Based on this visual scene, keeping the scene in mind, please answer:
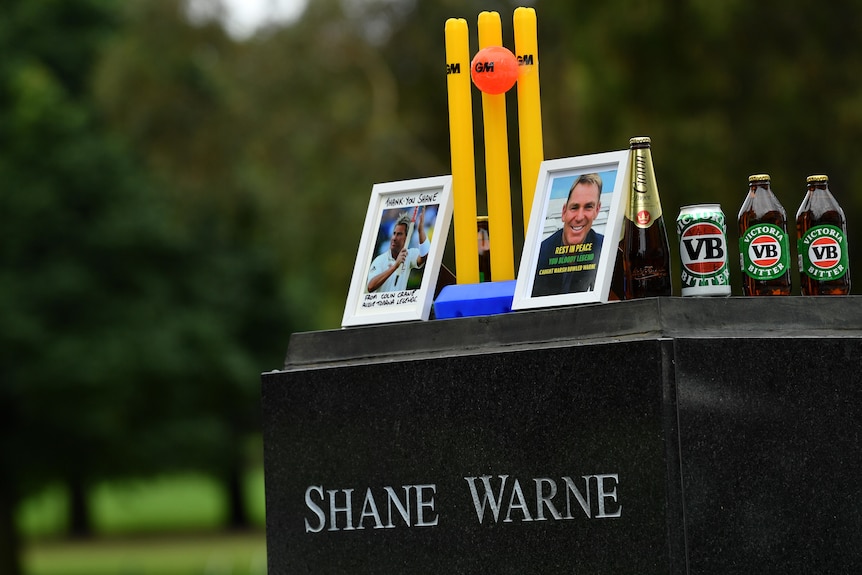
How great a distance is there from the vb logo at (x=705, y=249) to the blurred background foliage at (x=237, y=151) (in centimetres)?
738

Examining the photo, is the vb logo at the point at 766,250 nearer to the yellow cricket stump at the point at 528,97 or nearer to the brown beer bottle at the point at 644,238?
the brown beer bottle at the point at 644,238

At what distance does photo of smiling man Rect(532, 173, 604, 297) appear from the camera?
4.33 metres

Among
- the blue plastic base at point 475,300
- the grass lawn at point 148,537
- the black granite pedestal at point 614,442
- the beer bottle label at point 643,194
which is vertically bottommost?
the grass lawn at point 148,537

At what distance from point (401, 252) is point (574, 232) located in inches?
27.3

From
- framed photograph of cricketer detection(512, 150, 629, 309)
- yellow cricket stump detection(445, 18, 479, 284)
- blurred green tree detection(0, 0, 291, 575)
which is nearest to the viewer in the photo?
framed photograph of cricketer detection(512, 150, 629, 309)

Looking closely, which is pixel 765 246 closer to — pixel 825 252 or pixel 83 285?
pixel 825 252

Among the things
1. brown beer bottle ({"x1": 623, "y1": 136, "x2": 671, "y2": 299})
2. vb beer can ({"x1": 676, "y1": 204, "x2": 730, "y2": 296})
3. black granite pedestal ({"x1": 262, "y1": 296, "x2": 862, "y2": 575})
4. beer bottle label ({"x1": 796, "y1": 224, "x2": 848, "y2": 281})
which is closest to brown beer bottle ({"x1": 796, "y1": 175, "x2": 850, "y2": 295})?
beer bottle label ({"x1": 796, "y1": 224, "x2": 848, "y2": 281})

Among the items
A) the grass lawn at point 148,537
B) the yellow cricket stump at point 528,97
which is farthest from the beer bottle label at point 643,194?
the grass lawn at point 148,537

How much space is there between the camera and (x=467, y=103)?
489 centimetres

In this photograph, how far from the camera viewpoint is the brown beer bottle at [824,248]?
440 centimetres

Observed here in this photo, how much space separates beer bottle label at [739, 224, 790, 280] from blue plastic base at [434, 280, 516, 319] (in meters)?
0.75

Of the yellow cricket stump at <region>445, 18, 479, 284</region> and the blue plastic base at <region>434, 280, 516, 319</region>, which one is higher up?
the yellow cricket stump at <region>445, 18, 479, 284</region>

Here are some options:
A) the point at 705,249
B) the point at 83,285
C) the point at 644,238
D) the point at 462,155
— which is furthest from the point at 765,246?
the point at 83,285

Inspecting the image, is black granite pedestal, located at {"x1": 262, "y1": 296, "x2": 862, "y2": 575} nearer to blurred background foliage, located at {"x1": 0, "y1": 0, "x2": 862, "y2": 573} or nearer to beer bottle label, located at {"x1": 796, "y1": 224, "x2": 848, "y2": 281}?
beer bottle label, located at {"x1": 796, "y1": 224, "x2": 848, "y2": 281}
